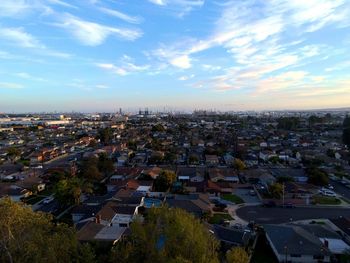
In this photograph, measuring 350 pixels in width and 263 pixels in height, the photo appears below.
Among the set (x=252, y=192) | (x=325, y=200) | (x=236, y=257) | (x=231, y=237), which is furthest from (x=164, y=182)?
(x=236, y=257)

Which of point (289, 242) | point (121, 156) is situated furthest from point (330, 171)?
point (121, 156)

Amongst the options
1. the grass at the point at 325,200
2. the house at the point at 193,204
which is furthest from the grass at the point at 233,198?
the grass at the point at 325,200

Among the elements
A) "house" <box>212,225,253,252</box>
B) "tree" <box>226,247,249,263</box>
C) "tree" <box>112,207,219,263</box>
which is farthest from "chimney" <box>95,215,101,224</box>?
"tree" <box>226,247,249,263</box>

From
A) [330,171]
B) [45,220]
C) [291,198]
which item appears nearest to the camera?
[45,220]

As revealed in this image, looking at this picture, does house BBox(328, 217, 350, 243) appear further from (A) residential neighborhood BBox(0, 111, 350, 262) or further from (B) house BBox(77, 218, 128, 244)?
(B) house BBox(77, 218, 128, 244)

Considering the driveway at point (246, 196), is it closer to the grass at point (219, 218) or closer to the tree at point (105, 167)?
the grass at point (219, 218)

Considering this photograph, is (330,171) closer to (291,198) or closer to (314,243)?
(291,198)

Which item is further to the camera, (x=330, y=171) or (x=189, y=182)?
(x=330, y=171)
